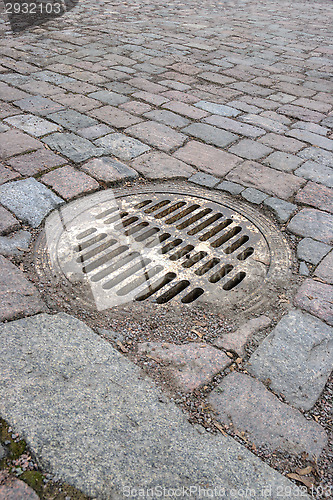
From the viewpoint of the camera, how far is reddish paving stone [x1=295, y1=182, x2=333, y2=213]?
111 inches

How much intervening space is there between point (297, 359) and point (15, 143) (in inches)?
108

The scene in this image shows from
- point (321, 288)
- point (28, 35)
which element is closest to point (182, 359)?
point (321, 288)

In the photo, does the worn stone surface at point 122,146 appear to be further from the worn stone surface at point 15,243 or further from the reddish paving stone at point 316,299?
the reddish paving stone at point 316,299

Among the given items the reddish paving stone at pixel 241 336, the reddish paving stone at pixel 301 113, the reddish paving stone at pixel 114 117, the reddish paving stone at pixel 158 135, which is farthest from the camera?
the reddish paving stone at pixel 301 113

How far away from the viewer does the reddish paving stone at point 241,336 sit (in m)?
1.86

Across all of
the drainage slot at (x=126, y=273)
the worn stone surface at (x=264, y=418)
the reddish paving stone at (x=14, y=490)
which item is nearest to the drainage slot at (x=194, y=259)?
the drainage slot at (x=126, y=273)

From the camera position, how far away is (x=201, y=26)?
23.5 feet

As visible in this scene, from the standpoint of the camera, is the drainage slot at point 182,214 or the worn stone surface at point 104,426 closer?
the worn stone surface at point 104,426

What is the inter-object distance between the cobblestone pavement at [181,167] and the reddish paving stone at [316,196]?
0.04 ft

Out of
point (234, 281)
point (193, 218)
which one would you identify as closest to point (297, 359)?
point (234, 281)

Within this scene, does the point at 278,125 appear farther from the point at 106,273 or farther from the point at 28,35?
the point at 28,35

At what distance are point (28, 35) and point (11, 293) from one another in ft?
18.5

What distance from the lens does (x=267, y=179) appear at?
10.1ft

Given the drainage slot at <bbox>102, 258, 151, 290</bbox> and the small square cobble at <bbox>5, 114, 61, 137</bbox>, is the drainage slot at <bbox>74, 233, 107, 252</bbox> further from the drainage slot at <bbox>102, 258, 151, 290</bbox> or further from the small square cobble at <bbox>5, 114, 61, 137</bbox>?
the small square cobble at <bbox>5, 114, 61, 137</bbox>
